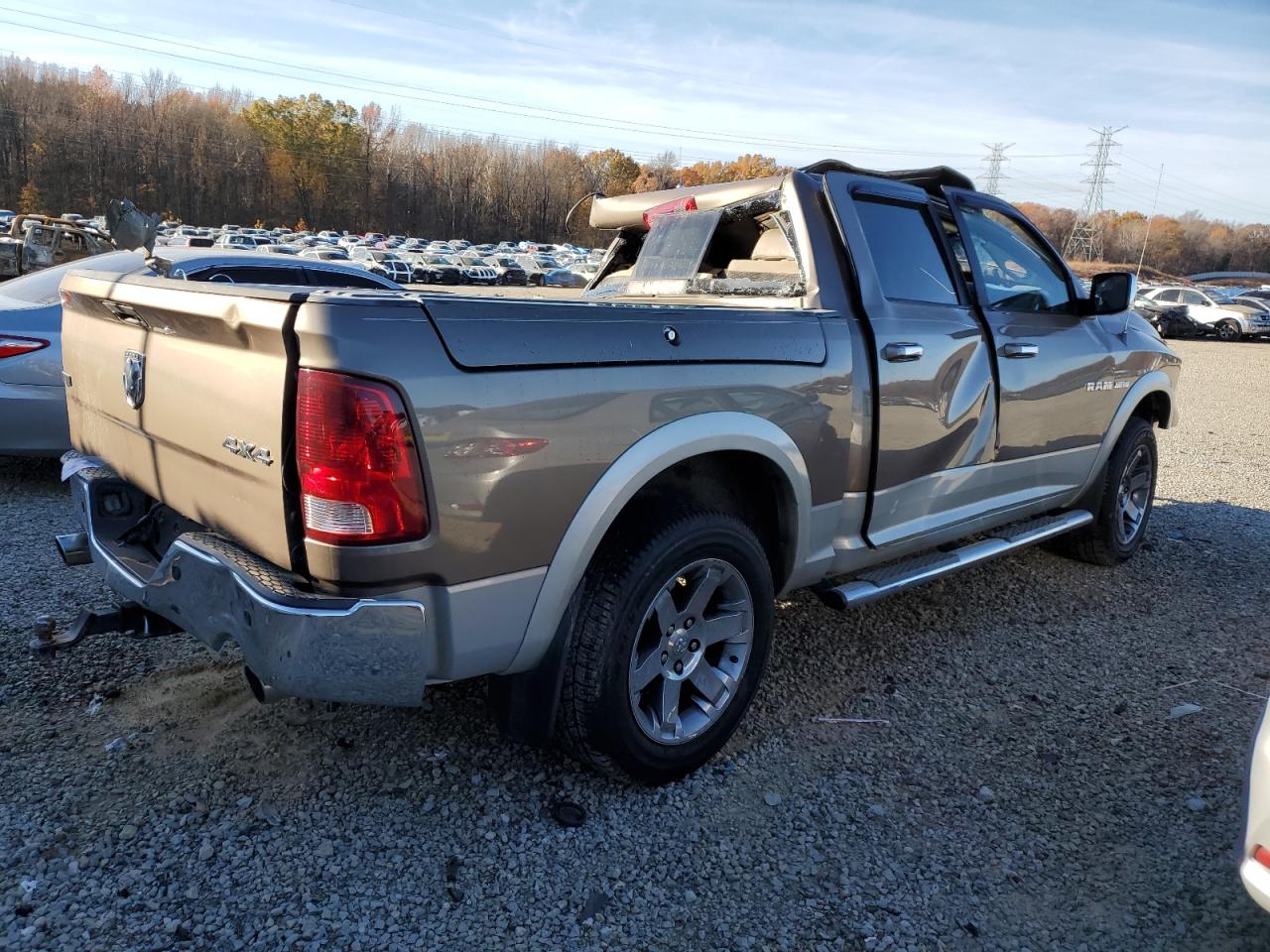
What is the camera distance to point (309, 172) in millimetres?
97250

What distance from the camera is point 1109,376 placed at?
4.69 metres

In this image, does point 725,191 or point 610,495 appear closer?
point 610,495

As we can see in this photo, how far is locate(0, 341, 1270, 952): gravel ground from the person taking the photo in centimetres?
229

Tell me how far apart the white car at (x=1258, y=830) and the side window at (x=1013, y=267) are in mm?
2412

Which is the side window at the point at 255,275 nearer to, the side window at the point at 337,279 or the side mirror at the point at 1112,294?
the side window at the point at 337,279

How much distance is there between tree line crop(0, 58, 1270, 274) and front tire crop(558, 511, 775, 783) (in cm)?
7970

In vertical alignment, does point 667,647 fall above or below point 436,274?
above

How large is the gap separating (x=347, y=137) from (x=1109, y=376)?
107303 mm

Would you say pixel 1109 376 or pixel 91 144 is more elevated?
pixel 91 144

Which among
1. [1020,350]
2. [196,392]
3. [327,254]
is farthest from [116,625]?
[327,254]

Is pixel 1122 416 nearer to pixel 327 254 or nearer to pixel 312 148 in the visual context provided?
pixel 327 254

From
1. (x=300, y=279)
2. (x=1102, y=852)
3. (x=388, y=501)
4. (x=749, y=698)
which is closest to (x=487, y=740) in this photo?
(x=749, y=698)

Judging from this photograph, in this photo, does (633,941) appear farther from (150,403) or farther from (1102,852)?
(150,403)

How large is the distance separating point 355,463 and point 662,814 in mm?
1487
